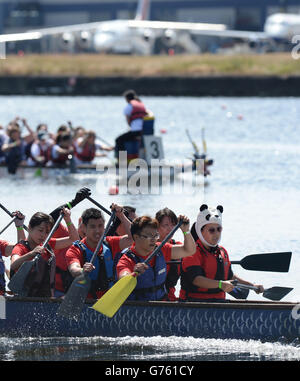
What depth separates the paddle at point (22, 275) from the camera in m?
11.0

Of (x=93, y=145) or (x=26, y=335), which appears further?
(x=93, y=145)

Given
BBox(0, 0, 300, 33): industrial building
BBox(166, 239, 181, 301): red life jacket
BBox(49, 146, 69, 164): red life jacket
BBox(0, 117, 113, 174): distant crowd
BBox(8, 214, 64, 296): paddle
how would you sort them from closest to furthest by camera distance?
BBox(8, 214, 64, 296): paddle → BBox(166, 239, 181, 301): red life jacket → BBox(0, 117, 113, 174): distant crowd → BBox(49, 146, 69, 164): red life jacket → BBox(0, 0, 300, 33): industrial building

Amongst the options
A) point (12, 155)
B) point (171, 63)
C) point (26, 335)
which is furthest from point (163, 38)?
point (26, 335)

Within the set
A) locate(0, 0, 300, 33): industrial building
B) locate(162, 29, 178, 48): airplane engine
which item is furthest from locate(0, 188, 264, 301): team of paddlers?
locate(0, 0, 300, 33): industrial building

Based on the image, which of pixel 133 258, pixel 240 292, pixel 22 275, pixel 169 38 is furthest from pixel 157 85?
pixel 133 258

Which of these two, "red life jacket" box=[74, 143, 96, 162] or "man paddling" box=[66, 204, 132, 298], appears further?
"red life jacket" box=[74, 143, 96, 162]

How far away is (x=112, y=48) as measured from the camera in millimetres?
83688

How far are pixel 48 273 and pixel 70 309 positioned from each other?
65cm

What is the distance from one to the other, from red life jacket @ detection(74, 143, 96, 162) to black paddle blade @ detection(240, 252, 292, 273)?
1363 cm

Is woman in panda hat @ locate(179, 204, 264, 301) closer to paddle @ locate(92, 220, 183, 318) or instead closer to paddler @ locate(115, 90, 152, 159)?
paddle @ locate(92, 220, 183, 318)

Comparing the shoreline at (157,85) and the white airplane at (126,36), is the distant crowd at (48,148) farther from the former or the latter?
the white airplane at (126,36)

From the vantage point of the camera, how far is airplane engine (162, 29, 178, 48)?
86.2m
